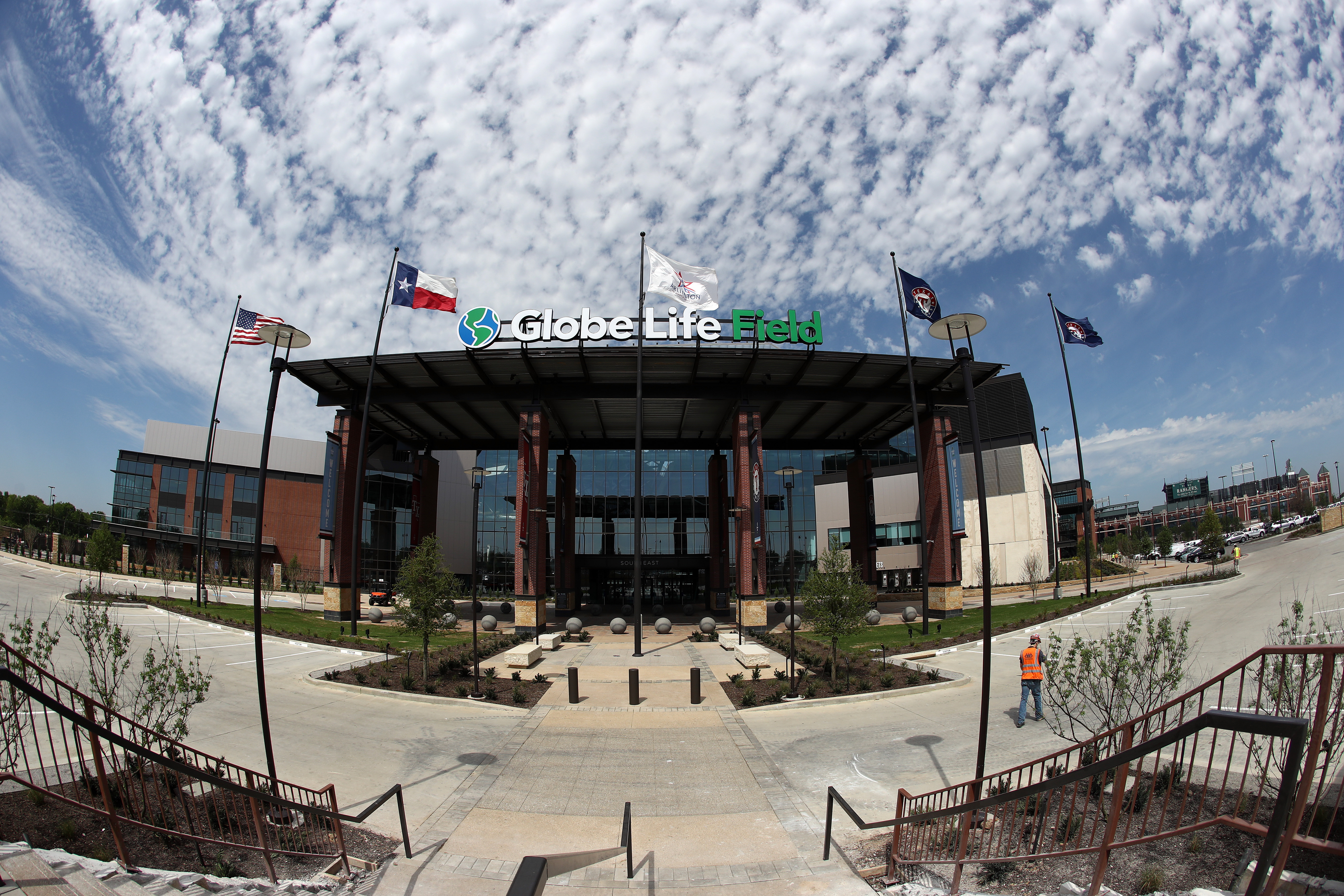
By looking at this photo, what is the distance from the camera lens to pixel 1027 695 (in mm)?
12477

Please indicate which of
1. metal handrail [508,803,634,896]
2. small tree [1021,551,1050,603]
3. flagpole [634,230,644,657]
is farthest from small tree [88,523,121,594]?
small tree [1021,551,1050,603]

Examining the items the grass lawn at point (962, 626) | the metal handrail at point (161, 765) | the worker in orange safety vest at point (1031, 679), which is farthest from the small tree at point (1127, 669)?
the grass lawn at point (962, 626)

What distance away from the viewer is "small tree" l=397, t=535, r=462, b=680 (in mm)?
17281

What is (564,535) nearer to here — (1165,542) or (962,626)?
(962,626)

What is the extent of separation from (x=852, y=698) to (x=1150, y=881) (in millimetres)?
10470

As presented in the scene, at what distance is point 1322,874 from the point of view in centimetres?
449

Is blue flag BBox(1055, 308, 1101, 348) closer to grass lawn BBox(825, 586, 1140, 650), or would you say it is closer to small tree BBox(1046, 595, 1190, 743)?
grass lawn BBox(825, 586, 1140, 650)

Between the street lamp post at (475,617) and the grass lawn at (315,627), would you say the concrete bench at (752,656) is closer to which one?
Answer: the street lamp post at (475,617)

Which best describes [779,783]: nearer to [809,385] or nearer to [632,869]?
[632,869]

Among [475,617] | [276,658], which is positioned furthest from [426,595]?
[276,658]

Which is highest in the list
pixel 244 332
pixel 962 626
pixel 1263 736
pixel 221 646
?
pixel 244 332

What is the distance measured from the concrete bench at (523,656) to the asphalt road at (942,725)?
8.81 metres

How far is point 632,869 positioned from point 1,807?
7351 millimetres

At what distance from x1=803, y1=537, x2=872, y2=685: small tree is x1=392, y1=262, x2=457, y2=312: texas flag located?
19479 mm
